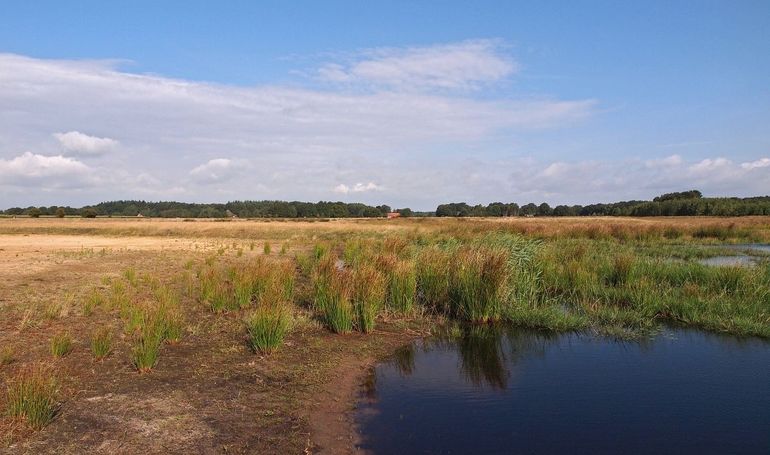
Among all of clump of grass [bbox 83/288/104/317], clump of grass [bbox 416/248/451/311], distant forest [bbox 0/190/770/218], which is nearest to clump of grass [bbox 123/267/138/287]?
clump of grass [bbox 83/288/104/317]

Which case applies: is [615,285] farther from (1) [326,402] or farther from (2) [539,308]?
(1) [326,402]

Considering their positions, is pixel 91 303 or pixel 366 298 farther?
pixel 91 303

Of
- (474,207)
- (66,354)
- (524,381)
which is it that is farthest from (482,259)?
(474,207)

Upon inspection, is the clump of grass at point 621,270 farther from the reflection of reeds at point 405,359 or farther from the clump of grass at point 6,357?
the clump of grass at point 6,357

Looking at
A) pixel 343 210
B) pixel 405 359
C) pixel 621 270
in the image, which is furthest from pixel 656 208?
pixel 405 359

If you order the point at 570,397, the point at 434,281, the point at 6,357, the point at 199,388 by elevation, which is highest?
the point at 434,281

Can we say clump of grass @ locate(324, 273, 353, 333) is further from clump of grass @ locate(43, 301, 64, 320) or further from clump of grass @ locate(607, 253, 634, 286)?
clump of grass @ locate(607, 253, 634, 286)

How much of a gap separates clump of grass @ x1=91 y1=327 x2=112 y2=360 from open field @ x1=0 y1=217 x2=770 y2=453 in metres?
0.02

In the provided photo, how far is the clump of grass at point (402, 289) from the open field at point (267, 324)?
0.11 ft

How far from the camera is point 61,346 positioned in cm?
816

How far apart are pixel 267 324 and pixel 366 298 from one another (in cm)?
277

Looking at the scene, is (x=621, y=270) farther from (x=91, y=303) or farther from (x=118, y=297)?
(x=91, y=303)

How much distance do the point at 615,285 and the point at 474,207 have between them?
117 m

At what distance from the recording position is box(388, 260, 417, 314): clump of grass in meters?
12.8
